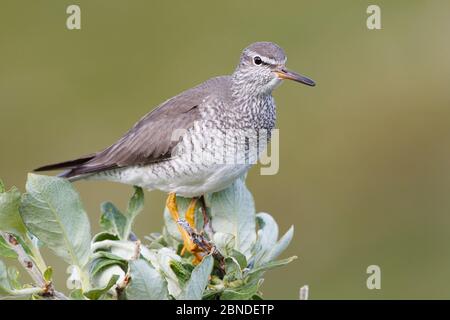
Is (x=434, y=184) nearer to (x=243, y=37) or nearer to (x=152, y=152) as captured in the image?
(x=243, y=37)

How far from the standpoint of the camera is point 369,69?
1106cm

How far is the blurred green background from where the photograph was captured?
9.45 meters

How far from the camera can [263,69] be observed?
5.15 meters

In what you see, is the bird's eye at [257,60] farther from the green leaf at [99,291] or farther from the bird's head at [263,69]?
the green leaf at [99,291]

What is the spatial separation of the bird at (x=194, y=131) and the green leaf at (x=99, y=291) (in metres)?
2.25

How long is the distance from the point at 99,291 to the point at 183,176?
7.85ft

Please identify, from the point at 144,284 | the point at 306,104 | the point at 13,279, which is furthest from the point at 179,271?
the point at 306,104

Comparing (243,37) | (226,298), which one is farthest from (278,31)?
(226,298)

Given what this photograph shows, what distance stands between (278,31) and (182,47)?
1344 mm

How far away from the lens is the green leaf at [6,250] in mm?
2748

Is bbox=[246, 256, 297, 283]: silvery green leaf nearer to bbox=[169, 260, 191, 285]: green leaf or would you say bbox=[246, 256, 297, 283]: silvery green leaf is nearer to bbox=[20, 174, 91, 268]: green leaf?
bbox=[169, 260, 191, 285]: green leaf

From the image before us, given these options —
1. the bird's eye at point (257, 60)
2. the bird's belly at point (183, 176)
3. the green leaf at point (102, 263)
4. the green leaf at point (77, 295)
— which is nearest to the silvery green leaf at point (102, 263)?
the green leaf at point (102, 263)

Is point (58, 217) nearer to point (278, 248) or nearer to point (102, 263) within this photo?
point (102, 263)

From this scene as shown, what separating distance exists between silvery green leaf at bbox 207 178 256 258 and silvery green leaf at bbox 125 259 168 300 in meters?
0.76
